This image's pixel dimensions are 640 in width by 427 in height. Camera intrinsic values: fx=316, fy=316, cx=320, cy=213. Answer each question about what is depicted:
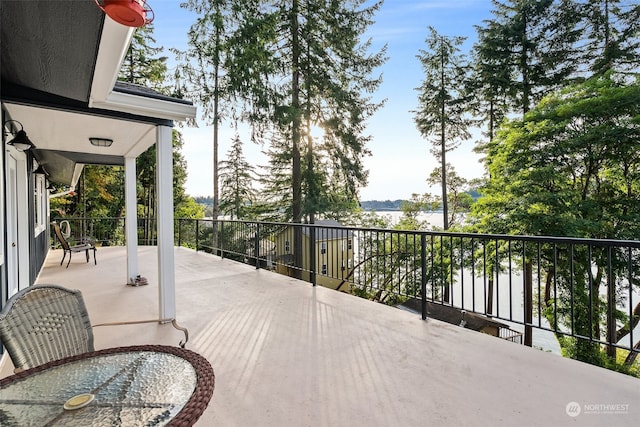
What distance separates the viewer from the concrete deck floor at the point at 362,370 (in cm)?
186

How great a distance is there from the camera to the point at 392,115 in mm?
13578

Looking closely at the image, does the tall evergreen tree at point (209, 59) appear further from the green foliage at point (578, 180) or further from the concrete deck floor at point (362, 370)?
the green foliage at point (578, 180)

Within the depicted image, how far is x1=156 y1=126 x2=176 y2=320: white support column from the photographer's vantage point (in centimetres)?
350

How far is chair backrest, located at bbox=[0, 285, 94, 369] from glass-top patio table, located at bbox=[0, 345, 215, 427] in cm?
32

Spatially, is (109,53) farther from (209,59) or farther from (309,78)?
(209,59)

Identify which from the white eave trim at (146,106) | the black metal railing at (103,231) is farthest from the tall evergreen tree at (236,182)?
the white eave trim at (146,106)

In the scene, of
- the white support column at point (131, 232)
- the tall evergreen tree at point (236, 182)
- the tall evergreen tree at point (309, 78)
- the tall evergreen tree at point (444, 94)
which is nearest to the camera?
the white support column at point (131, 232)

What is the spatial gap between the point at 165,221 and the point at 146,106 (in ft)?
4.01

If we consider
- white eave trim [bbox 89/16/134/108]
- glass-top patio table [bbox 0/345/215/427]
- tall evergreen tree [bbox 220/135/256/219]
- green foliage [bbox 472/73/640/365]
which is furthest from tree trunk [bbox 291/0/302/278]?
glass-top patio table [bbox 0/345/215/427]

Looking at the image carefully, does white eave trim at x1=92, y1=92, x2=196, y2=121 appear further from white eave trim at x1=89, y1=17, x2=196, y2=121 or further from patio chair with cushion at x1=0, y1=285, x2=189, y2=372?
patio chair with cushion at x1=0, y1=285, x2=189, y2=372

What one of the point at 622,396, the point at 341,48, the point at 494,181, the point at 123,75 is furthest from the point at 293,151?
the point at 622,396

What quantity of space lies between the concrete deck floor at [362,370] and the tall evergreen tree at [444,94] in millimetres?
12827

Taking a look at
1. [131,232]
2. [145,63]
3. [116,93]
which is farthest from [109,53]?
[145,63]

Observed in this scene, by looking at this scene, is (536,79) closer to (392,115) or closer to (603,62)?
(603,62)
